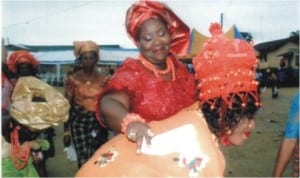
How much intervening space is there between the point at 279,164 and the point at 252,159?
4036 millimetres

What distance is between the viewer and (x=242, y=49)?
1.88 meters

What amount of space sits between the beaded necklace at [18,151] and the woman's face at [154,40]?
1389 mm

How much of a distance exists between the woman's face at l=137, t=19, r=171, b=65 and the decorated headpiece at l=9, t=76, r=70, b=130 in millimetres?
993

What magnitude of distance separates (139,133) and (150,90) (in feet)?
1.70

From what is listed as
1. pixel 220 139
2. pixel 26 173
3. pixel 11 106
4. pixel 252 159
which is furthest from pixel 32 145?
pixel 252 159

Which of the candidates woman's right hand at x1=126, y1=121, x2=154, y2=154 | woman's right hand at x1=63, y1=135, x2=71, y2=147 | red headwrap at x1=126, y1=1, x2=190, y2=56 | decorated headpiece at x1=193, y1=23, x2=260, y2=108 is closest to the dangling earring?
decorated headpiece at x1=193, y1=23, x2=260, y2=108

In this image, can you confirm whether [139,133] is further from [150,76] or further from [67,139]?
[67,139]

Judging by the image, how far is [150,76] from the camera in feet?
7.40

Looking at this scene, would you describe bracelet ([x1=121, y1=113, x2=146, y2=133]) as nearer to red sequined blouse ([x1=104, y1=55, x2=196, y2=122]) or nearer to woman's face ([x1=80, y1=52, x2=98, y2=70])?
red sequined blouse ([x1=104, y1=55, x2=196, y2=122])

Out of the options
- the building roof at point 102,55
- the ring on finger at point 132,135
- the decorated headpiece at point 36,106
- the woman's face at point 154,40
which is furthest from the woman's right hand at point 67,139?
the building roof at point 102,55

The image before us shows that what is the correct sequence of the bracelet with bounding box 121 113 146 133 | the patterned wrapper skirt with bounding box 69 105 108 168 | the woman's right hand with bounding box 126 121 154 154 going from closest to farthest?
the woman's right hand with bounding box 126 121 154 154, the bracelet with bounding box 121 113 146 133, the patterned wrapper skirt with bounding box 69 105 108 168

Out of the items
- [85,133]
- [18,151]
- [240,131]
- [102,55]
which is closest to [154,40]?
[240,131]

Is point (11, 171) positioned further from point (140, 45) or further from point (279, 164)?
point (279, 164)

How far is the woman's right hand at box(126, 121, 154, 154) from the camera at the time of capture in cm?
167
